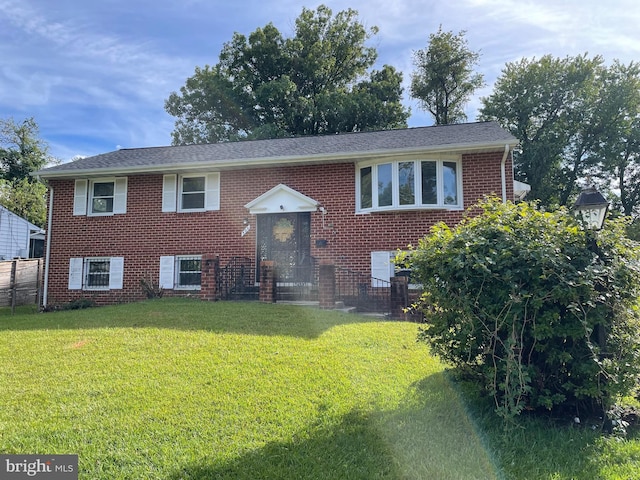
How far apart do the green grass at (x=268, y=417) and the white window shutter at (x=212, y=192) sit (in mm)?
6747

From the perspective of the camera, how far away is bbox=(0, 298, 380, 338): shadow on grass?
667cm

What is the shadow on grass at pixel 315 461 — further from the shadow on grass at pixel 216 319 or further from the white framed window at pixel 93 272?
the white framed window at pixel 93 272

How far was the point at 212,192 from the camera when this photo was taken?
1223 centimetres

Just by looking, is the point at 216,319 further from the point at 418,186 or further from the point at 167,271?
the point at 418,186

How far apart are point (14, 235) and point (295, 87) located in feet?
64.2

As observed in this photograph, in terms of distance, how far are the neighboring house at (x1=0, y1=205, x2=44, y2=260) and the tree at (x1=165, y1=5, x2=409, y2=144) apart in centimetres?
1125

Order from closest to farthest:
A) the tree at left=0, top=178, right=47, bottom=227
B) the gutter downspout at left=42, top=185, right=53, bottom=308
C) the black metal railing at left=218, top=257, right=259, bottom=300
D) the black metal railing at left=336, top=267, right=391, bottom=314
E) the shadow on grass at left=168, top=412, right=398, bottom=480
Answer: the shadow on grass at left=168, top=412, right=398, bottom=480, the black metal railing at left=336, top=267, right=391, bottom=314, the black metal railing at left=218, top=257, right=259, bottom=300, the gutter downspout at left=42, top=185, right=53, bottom=308, the tree at left=0, top=178, right=47, bottom=227

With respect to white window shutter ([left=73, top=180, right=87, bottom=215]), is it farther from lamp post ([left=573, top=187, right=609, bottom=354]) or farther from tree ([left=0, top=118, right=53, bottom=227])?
tree ([left=0, top=118, right=53, bottom=227])

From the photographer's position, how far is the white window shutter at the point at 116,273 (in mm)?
12289

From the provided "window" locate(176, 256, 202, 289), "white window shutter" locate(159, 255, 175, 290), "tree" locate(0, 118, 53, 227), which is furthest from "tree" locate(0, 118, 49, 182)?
"window" locate(176, 256, 202, 289)

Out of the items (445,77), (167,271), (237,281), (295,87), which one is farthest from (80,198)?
(445,77)

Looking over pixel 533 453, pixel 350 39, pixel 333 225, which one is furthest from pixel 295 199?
pixel 350 39

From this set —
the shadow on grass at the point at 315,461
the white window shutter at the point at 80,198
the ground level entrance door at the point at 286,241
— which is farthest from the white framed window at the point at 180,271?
the shadow on grass at the point at 315,461

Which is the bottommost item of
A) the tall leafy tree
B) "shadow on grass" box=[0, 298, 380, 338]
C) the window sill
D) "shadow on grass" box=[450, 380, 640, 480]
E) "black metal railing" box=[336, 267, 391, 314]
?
"shadow on grass" box=[450, 380, 640, 480]
